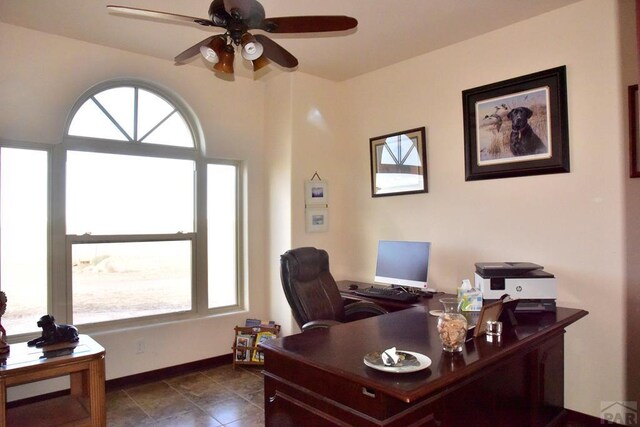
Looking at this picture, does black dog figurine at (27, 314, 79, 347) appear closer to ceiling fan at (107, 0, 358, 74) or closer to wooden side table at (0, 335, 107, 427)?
wooden side table at (0, 335, 107, 427)

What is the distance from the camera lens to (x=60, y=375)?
7.94 feet

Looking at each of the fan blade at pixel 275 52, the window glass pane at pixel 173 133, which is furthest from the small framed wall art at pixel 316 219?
the fan blade at pixel 275 52

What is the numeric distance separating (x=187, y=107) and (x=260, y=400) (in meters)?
2.70

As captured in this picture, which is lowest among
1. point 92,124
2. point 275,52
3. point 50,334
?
point 50,334

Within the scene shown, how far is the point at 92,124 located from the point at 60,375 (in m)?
2.09

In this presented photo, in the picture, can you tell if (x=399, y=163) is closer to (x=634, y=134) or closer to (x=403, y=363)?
(x=634, y=134)

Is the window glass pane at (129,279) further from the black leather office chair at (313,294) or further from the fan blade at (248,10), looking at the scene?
the fan blade at (248,10)

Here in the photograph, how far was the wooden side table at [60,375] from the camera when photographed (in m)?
2.33

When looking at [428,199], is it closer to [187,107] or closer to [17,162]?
[187,107]

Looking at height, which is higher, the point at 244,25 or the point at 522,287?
the point at 244,25

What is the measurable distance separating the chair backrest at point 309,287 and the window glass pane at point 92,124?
197cm

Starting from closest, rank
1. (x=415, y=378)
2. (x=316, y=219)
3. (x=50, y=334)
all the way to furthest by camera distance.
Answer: (x=415, y=378) < (x=50, y=334) < (x=316, y=219)

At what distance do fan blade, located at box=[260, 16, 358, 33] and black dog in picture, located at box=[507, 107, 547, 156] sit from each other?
5.14 feet

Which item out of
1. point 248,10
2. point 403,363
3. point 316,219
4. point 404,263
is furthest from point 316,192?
point 403,363
